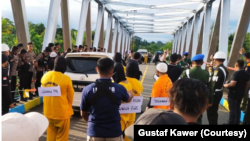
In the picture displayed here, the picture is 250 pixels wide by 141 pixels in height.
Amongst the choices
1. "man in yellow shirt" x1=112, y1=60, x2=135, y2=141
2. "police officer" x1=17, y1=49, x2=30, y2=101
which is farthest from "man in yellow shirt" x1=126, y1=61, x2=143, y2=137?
"police officer" x1=17, y1=49, x2=30, y2=101

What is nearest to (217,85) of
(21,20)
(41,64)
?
(41,64)

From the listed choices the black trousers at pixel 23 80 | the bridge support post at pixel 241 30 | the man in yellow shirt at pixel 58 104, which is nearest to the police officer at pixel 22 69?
the black trousers at pixel 23 80

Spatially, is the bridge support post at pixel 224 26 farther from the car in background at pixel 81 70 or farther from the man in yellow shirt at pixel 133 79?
the man in yellow shirt at pixel 133 79

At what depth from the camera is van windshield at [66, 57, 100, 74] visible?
238 inches

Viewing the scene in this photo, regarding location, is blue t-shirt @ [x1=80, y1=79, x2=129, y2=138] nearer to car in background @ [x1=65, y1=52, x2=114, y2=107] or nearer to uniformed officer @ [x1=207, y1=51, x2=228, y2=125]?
car in background @ [x1=65, y1=52, x2=114, y2=107]

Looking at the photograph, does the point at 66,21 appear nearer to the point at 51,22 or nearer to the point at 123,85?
the point at 51,22

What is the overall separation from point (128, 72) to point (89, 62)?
247cm

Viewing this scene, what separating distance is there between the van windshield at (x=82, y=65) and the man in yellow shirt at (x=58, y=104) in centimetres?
241

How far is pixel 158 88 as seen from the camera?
13.1ft

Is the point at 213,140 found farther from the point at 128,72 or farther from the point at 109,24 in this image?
the point at 109,24

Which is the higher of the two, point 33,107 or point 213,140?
point 213,140

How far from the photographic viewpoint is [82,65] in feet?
20.2

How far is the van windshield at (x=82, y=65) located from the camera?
605cm

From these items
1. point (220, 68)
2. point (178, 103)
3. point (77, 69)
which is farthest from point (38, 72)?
point (178, 103)
